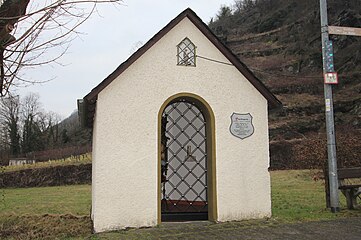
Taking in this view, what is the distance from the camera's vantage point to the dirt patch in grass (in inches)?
313

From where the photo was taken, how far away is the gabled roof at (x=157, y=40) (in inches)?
314

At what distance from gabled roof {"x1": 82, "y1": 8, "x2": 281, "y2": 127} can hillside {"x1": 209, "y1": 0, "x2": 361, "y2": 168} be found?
8.52 m

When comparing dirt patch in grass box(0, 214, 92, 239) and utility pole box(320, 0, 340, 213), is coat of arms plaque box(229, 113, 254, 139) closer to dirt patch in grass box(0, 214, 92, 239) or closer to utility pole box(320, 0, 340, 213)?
utility pole box(320, 0, 340, 213)

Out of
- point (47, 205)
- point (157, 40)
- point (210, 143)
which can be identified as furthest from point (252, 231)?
point (47, 205)

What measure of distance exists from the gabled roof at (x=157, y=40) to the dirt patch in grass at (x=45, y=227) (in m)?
2.52

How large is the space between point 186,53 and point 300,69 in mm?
44170

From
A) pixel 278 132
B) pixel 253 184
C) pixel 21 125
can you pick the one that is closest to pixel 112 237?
pixel 253 184

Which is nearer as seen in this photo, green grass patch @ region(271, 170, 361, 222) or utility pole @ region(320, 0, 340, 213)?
green grass patch @ region(271, 170, 361, 222)

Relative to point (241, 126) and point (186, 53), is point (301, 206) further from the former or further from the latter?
point (186, 53)

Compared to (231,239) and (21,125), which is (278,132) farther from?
(21,125)

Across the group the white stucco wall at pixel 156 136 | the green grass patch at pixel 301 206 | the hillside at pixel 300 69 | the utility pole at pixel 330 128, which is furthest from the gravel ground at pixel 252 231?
the hillside at pixel 300 69

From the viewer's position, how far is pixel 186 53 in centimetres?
880

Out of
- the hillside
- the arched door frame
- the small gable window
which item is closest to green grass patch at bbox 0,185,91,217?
the arched door frame

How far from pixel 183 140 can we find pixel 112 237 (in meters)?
4.44
